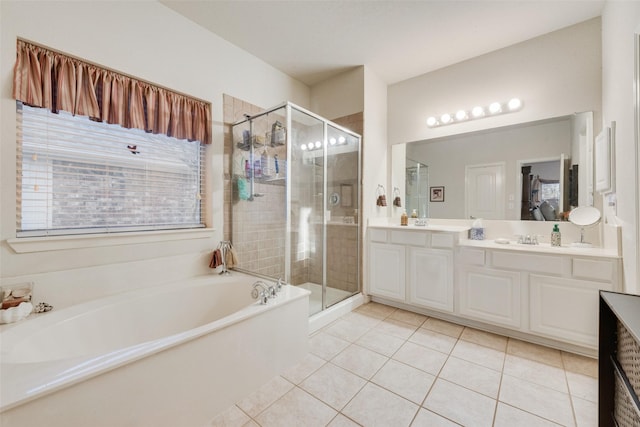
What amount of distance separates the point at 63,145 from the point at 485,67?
3764 millimetres

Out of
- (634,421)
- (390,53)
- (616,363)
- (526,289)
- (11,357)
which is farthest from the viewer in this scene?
(390,53)

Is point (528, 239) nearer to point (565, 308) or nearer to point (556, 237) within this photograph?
point (556, 237)

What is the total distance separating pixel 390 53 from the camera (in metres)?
2.70

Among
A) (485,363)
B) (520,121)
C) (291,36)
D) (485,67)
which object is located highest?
(291,36)

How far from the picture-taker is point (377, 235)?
2.98 metres

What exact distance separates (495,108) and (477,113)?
0.16m

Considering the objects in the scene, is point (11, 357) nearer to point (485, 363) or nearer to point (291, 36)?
point (485, 363)

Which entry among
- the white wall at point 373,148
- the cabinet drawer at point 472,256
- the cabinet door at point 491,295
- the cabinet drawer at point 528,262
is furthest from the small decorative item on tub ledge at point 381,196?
the cabinet drawer at point 528,262

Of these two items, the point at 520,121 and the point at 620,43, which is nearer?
the point at 620,43

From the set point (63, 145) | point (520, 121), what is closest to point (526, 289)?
point (520, 121)

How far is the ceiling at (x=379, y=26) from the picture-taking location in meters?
2.06

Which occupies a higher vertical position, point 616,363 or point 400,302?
point 616,363

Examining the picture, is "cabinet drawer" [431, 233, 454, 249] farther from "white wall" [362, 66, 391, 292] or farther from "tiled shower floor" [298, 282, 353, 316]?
"tiled shower floor" [298, 282, 353, 316]

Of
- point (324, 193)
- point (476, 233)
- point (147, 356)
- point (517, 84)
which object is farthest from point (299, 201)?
point (517, 84)
